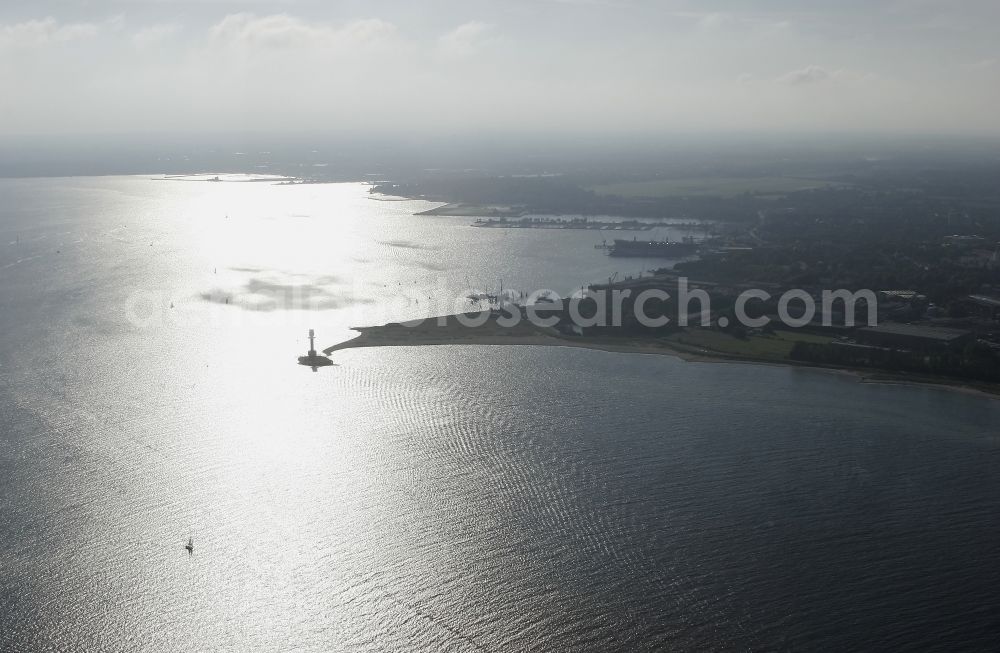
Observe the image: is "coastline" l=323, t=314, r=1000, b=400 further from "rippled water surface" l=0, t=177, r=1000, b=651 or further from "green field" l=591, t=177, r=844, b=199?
"green field" l=591, t=177, r=844, b=199

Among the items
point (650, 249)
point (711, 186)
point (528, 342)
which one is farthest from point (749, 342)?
point (711, 186)

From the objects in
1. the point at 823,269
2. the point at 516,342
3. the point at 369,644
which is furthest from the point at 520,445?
the point at 823,269

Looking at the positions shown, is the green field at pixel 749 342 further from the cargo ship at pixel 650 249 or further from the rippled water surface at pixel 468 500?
the cargo ship at pixel 650 249

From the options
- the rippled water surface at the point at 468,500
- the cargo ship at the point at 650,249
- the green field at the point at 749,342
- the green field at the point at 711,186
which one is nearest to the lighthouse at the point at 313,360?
the rippled water surface at the point at 468,500

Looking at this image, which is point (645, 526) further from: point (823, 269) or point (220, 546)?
point (823, 269)

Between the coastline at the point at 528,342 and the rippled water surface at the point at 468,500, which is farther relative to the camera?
the coastline at the point at 528,342

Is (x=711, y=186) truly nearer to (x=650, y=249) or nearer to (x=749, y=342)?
(x=650, y=249)
